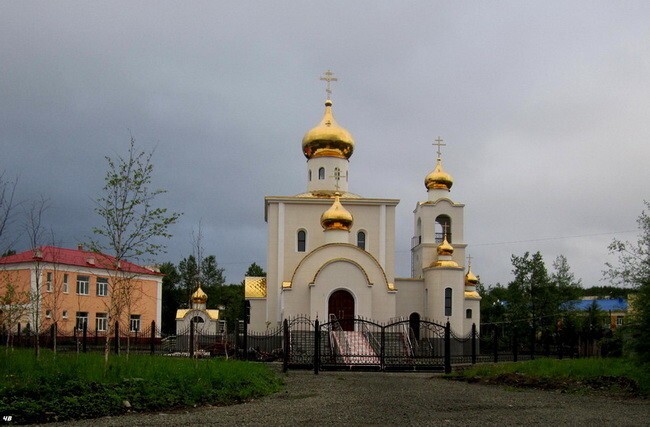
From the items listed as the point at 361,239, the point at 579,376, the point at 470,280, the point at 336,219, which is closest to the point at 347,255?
the point at 336,219

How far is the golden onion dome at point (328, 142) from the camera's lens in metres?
37.2

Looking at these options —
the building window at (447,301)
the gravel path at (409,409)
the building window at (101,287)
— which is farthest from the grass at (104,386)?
the building window at (101,287)

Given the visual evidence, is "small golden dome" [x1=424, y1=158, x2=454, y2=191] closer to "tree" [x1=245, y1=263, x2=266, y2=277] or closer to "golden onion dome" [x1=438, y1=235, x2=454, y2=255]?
"golden onion dome" [x1=438, y1=235, x2=454, y2=255]

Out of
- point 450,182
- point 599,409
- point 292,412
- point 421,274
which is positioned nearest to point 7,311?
point 292,412

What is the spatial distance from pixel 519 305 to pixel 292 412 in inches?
1259

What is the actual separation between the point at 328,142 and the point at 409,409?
26596 mm

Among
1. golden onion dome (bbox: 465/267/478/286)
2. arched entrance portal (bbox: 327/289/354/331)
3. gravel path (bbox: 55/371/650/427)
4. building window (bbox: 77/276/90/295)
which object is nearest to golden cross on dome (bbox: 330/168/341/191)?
arched entrance portal (bbox: 327/289/354/331)

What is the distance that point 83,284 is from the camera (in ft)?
146

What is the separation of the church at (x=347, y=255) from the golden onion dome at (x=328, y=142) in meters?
0.05

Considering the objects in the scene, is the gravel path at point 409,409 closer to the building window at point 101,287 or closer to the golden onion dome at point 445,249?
the golden onion dome at point 445,249

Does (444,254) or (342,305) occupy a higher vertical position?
(444,254)

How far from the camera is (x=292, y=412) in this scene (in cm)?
1102

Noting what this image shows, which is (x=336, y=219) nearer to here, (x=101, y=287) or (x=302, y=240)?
(x=302, y=240)

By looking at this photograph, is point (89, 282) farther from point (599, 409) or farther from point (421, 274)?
point (599, 409)
